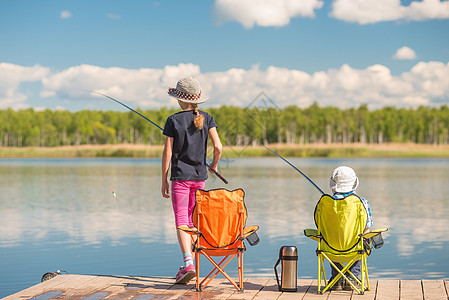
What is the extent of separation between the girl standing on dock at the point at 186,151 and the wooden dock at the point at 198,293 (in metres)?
0.29

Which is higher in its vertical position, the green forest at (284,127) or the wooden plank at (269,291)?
the green forest at (284,127)

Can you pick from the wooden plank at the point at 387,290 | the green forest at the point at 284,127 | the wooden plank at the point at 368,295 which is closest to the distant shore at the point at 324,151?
Result: the green forest at the point at 284,127

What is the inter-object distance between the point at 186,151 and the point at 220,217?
69 cm

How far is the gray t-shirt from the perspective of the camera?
200 inches

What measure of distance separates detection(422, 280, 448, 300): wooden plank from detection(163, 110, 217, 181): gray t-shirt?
198 centimetres

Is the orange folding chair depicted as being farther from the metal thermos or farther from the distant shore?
the distant shore

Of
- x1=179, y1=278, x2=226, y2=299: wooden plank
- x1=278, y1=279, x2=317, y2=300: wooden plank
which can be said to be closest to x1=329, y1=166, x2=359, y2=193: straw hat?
x1=278, y1=279, x2=317, y2=300: wooden plank

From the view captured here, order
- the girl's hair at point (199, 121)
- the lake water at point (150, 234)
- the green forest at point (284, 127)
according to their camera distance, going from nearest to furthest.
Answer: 1. the girl's hair at point (199, 121)
2. the lake water at point (150, 234)
3. the green forest at point (284, 127)

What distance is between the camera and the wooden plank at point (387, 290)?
15.3 ft

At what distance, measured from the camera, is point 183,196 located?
16.8 ft

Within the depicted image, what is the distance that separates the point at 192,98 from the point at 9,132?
98126 mm

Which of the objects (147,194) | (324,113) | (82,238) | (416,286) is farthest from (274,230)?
(324,113)

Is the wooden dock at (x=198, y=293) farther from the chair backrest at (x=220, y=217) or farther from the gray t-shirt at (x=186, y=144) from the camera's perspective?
the gray t-shirt at (x=186, y=144)

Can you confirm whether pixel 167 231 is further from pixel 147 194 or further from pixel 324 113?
pixel 324 113
